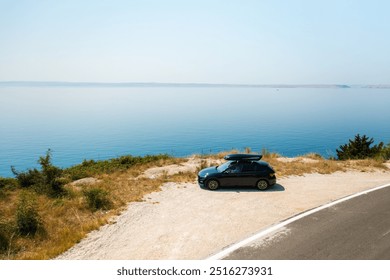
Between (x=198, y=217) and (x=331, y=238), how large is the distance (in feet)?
15.4

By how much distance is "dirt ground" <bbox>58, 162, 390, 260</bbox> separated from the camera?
9.01 metres

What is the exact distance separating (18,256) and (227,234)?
659 centimetres

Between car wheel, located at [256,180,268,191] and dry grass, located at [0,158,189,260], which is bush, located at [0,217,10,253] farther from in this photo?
car wheel, located at [256,180,268,191]

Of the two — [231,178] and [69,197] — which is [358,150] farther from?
[69,197]

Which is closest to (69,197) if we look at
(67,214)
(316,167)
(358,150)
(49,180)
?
(49,180)

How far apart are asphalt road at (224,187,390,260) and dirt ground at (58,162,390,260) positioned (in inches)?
32.5

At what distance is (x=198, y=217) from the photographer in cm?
1156

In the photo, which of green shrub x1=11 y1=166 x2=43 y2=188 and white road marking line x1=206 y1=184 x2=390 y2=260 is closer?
white road marking line x1=206 y1=184 x2=390 y2=260

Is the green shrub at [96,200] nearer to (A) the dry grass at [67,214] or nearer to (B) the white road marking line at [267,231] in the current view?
(A) the dry grass at [67,214]

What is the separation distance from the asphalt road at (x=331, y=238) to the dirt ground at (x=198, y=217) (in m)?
A: 0.83

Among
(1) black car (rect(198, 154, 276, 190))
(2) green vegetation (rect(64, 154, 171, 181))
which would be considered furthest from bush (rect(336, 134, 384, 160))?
(1) black car (rect(198, 154, 276, 190))

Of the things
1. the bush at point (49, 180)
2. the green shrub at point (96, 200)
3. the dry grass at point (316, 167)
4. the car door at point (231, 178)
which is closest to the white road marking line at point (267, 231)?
the car door at point (231, 178)
